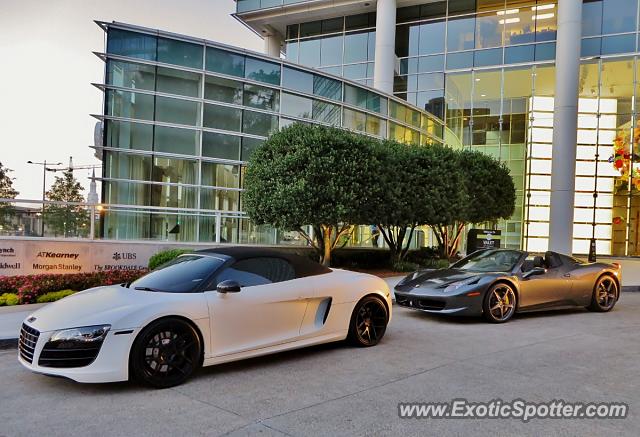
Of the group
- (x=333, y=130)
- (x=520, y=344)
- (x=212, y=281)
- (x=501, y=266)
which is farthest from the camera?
(x=333, y=130)

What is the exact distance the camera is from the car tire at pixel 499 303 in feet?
29.2

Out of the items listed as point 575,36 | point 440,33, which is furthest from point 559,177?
point 440,33

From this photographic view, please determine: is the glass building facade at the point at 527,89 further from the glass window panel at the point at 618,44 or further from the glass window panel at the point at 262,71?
the glass window panel at the point at 262,71

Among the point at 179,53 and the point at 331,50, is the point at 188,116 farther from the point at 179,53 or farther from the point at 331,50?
the point at 331,50

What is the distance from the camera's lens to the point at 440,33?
32.8 meters

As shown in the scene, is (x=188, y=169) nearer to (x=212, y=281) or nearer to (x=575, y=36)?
(x=212, y=281)

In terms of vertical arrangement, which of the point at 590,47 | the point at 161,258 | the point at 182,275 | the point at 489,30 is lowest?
the point at 161,258

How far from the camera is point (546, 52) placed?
30219 mm

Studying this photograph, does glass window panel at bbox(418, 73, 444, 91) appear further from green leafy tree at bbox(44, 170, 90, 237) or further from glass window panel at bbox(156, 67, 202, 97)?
green leafy tree at bbox(44, 170, 90, 237)

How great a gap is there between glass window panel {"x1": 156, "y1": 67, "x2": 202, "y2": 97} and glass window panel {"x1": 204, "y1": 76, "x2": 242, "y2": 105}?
0.35 m

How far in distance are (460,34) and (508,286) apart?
27002 mm

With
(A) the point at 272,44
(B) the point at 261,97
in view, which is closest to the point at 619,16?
(B) the point at 261,97

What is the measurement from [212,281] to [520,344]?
452 cm

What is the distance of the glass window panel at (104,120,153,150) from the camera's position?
1830cm
